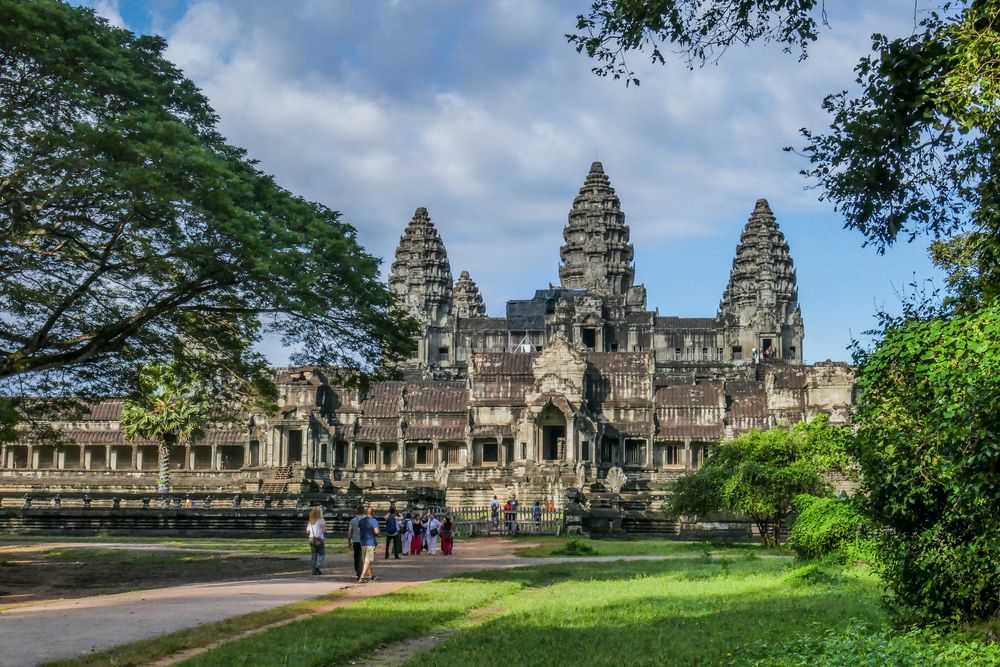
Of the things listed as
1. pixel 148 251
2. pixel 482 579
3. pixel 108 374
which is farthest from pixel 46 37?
pixel 482 579

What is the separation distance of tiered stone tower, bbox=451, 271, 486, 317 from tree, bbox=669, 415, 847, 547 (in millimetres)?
106532

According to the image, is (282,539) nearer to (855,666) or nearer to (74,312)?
(74,312)

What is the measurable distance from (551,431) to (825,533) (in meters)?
51.2

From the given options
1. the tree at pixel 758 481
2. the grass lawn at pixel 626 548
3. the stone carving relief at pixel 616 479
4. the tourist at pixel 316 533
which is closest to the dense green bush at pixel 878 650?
the tourist at pixel 316 533

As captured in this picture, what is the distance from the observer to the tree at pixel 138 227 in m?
24.1

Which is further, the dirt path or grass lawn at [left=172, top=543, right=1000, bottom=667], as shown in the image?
the dirt path

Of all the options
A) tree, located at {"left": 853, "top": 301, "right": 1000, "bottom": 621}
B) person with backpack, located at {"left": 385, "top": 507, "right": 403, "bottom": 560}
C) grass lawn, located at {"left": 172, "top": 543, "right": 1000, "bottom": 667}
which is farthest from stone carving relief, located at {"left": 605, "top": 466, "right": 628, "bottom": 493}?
tree, located at {"left": 853, "top": 301, "right": 1000, "bottom": 621}

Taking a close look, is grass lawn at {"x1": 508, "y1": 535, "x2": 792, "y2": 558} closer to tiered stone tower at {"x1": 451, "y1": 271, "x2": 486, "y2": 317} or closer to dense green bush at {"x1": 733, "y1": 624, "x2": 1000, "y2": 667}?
dense green bush at {"x1": 733, "y1": 624, "x2": 1000, "y2": 667}

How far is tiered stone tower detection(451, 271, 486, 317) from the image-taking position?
153500mm

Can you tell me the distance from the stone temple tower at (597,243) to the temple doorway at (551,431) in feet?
152

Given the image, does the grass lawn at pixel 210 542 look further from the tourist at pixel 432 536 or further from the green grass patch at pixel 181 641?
the green grass patch at pixel 181 641

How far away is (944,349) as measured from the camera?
48.3ft

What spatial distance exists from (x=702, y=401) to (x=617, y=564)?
4962cm

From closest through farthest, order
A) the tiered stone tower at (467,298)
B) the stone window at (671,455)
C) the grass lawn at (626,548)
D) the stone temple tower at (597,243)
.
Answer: the grass lawn at (626,548) → the stone window at (671,455) → the stone temple tower at (597,243) → the tiered stone tower at (467,298)
